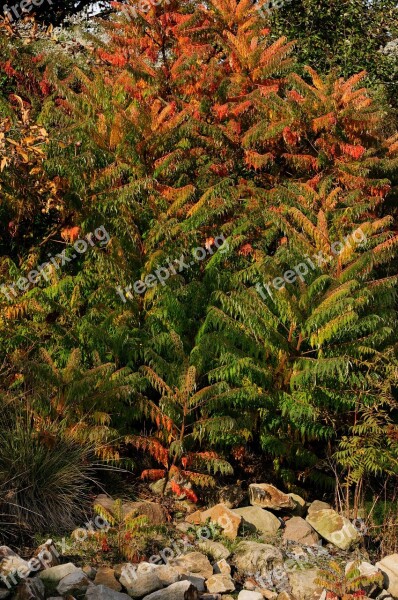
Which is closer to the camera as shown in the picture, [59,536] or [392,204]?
[59,536]

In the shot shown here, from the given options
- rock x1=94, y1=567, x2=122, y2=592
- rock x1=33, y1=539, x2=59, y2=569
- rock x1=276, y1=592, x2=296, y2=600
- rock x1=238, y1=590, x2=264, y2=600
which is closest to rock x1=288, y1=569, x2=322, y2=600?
rock x1=276, y1=592, x2=296, y2=600

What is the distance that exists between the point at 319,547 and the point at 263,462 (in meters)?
1.19

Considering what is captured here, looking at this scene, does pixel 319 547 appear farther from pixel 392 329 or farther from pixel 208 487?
pixel 392 329

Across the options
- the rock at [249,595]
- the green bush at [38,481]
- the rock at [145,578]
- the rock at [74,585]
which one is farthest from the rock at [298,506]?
the rock at [74,585]

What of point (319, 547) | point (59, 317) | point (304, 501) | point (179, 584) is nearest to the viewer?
point (179, 584)

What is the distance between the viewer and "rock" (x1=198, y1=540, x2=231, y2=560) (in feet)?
20.9

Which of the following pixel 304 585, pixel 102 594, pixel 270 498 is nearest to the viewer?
pixel 102 594

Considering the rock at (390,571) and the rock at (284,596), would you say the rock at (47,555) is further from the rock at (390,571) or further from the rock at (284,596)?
the rock at (390,571)

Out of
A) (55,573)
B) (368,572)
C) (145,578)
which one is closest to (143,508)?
(145,578)

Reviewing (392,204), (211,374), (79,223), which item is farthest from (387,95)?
(211,374)

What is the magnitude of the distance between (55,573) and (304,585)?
182 centimetres

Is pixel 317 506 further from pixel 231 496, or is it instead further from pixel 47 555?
pixel 47 555

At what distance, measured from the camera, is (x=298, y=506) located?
7281mm

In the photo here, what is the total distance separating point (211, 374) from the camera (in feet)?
23.6
